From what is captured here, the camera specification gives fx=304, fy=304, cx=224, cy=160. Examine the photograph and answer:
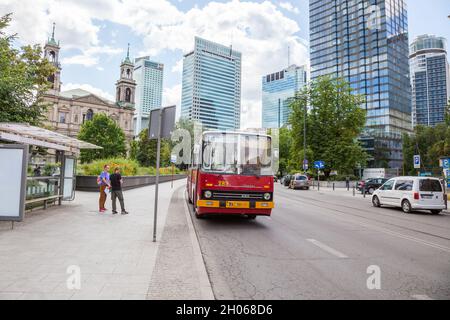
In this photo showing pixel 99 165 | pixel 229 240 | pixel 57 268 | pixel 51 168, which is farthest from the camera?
pixel 99 165

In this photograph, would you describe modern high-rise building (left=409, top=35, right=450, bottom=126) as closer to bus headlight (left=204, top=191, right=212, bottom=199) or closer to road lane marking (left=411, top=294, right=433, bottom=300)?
bus headlight (left=204, top=191, right=212, bottom=199)

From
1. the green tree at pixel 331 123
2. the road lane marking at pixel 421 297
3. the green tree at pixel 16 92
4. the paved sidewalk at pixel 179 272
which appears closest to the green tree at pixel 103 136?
the green tree at pixel 331 123

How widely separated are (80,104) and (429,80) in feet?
Result: 455

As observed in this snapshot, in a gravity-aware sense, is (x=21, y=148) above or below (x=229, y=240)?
above

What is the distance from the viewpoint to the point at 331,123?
43938 mm

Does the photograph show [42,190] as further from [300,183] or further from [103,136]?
[103,136]

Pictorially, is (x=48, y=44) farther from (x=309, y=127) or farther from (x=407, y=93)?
(x=407, y=93)

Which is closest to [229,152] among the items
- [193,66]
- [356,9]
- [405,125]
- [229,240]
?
[229,240]

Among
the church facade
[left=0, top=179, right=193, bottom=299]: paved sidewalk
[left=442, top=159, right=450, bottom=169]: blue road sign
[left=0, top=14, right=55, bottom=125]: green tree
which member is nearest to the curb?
[left=0, top=179, right=193, bottom=299]: paved sidewalk

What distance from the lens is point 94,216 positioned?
10336 millimetres

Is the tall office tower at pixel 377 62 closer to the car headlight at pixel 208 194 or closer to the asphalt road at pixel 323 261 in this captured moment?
the asphalt road at pixel 323 261

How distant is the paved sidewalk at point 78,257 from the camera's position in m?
3.83

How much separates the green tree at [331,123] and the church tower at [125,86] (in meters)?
66.5

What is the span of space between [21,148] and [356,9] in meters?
118
